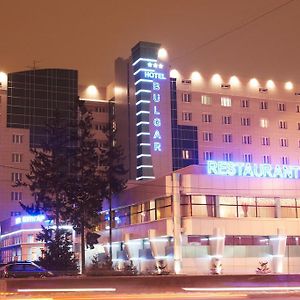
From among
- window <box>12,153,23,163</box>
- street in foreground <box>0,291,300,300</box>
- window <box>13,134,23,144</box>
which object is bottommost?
street in foreground <box>0,291,300,300</box>

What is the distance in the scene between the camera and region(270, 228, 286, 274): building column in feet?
194

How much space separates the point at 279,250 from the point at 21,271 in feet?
87.9

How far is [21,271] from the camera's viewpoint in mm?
44812

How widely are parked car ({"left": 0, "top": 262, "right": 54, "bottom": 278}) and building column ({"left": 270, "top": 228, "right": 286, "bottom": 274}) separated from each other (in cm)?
2467

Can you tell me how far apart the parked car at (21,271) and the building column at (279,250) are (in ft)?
80.9

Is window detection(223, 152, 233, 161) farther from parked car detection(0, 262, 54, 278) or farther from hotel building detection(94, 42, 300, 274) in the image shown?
parked car detection(0, 262, 54, 278)

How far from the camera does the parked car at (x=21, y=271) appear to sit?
4381cm

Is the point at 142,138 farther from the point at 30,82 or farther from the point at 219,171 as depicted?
the point at 219,171

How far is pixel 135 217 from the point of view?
221 ft

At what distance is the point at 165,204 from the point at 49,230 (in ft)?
49.3

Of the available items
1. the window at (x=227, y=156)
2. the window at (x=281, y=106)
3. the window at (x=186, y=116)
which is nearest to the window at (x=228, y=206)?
the window at (x=186, y=116)

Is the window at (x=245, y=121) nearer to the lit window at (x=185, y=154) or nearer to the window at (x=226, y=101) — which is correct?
the window at (x=226, y=101)

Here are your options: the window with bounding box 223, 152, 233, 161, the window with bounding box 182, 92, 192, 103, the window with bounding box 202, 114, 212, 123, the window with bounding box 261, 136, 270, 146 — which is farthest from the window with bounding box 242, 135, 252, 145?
the window with bounding box 182, 92, 192, 103

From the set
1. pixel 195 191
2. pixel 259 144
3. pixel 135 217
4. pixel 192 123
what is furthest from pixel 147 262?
pixel 259 144
